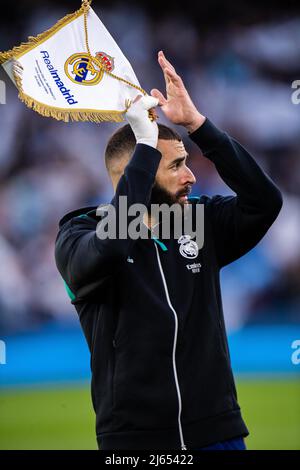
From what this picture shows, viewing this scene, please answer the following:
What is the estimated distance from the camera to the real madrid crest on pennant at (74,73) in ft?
9.58

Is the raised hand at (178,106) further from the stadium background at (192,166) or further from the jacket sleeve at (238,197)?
the stadium background at (192,166)

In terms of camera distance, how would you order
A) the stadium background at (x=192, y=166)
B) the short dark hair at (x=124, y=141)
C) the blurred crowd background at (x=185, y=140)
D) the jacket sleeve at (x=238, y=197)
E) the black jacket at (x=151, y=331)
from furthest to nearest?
the blurred crowd background at (x=185, y=140), the stadium background at (x=192, y=166), the short dark hair at (x=124, y=141), the jacket sleeve at (x=238, y=197), the black jacket at (x=151, y=331)

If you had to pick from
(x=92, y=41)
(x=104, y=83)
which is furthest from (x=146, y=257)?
(x=92, y=41)

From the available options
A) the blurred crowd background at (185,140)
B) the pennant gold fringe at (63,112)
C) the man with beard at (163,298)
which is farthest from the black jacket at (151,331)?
the blurred crowd background at (185,140)

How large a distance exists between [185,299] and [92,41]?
114 cm

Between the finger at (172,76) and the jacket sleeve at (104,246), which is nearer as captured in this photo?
the jacket sleeve at (104,246)

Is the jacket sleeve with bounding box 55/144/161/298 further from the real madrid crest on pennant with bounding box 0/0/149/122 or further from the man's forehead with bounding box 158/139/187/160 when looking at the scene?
the real madrid crest on pennant with bounding box 0/0/149/122

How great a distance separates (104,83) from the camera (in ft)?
9.78

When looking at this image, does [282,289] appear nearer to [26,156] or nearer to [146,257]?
[26,156]

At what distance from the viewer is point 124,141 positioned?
2926mm

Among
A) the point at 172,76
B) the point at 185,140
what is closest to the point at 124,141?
the point at 172,76

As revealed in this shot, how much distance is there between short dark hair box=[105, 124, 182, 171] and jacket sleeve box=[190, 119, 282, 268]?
10 centimetres

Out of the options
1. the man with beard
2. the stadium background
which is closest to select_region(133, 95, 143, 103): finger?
the man with beard

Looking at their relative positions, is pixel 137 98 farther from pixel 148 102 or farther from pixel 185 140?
pixel 185 140
